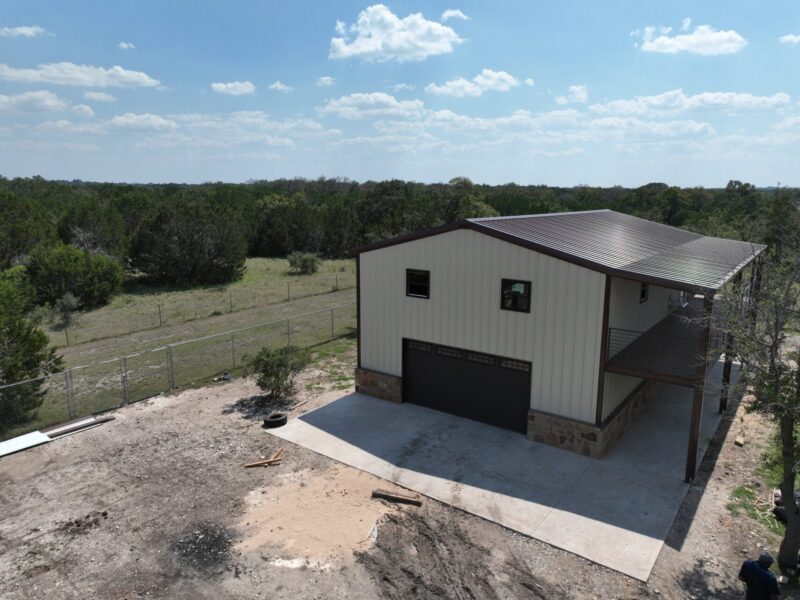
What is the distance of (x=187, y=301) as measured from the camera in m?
32.9

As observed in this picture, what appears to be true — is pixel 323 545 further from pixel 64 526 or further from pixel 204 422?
pixel 204 422

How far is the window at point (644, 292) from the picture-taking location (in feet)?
43.6

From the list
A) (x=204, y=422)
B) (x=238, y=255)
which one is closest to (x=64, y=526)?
(x=204, y=422)

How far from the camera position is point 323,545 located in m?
8.93

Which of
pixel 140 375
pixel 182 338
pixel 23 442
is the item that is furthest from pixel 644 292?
pixel 182 338

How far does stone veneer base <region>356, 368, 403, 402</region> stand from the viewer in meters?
14.9

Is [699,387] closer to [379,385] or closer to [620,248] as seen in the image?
[620,248]

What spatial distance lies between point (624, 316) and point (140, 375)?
15.1m

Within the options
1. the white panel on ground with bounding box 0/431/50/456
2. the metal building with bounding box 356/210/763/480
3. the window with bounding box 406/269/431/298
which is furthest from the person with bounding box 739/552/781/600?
the white panel on ground with bounding box 0/431/50/456

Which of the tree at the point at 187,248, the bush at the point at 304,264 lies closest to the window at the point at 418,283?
the tree at the point at 187,248

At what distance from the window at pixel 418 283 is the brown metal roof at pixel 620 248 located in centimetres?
90

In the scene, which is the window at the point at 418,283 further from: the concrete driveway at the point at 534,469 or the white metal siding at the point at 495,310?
the concrete driveway at the point at 534,469

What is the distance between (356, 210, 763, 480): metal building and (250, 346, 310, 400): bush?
1988 millimetres

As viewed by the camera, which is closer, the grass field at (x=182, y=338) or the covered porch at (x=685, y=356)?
the covered porch at (x=685, y=356)
